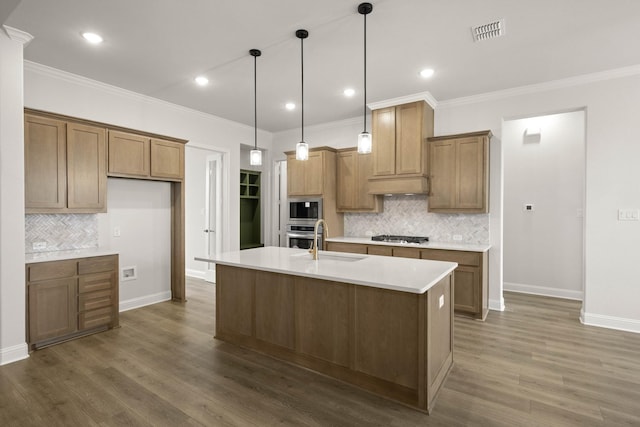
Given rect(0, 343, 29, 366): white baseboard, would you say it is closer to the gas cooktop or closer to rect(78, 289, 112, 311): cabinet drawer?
rect(78, 289, 112, 311): cabinet drawer

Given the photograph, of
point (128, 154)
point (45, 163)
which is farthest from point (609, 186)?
point (45, 163)

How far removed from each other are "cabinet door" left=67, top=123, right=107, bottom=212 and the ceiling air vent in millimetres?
4032

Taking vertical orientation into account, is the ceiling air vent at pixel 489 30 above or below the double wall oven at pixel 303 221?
above

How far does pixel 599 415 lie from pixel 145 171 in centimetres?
496

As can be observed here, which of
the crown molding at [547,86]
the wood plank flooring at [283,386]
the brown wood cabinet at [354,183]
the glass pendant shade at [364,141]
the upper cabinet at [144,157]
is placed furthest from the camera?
the brown wood cabinet at [354,183]

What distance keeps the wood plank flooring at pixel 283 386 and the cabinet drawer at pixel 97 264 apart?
2.30ft

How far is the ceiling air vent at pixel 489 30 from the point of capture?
109 inches

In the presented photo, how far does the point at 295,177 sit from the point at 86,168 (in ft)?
9.62

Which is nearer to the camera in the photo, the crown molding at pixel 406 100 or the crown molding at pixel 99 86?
the crown molding at pixel 99 86

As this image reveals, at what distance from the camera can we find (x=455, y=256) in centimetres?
415

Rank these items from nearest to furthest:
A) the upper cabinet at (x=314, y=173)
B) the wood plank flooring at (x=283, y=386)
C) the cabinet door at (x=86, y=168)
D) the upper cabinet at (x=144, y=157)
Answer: the wood plank flooring at (x=283, y=386)
the cabinet door at (x=86, y=168)
the upper cabinet at (x=144, y=157)
the upper cabinet at (x=314, y=173)

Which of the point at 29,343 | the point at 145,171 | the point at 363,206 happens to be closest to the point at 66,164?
the point at 145,171

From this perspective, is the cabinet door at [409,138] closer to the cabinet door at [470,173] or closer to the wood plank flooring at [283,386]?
the cabinet door at [470,173]

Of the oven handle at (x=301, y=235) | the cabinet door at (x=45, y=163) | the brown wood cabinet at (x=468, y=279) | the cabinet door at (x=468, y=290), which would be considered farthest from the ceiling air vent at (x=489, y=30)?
the cabinet door at (x=45, y=163)
